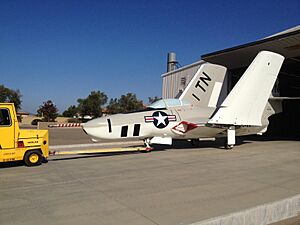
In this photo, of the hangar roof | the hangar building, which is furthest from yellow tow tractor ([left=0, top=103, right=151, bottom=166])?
the hangar building

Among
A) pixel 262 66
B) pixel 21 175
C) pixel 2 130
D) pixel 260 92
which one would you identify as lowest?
pixel 21 175

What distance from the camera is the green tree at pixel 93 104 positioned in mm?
78062

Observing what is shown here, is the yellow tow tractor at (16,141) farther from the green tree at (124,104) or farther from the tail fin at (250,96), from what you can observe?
the green tree at (124,104)

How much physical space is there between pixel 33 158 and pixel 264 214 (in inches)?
278

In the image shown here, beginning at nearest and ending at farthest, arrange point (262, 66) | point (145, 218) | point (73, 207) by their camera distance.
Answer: point (145, 218) → point (73, 207) → point (262, 66)

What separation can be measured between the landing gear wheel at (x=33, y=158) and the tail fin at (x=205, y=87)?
6.95 meters

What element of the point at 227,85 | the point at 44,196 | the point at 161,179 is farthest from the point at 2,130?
the point at 227,85

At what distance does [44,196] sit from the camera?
5.37 metres

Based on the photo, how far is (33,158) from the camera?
868cm

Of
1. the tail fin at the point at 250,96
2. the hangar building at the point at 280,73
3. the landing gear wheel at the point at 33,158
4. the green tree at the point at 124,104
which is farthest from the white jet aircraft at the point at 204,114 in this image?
the green tree at the point at 124,104

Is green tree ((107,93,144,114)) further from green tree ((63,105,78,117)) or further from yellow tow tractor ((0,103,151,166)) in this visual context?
yellow tow tractor ((0,103,151,166))

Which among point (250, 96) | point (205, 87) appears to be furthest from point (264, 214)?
point (205, 87)

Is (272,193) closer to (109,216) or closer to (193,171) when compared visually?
(193,171)

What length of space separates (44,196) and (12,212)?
92cm
